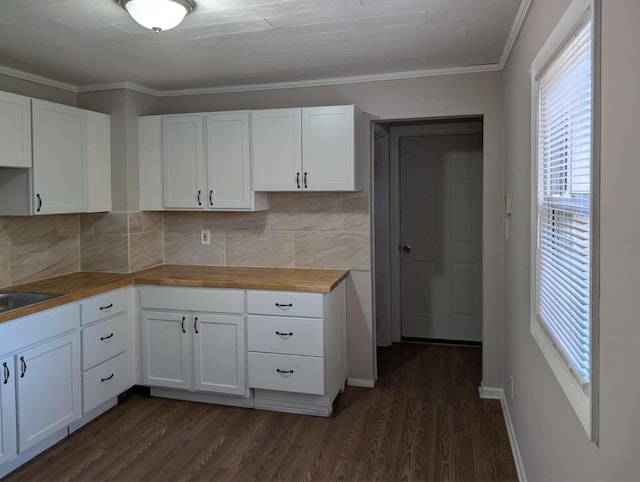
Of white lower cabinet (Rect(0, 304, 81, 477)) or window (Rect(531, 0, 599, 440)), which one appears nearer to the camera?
window (Rect(531, 0, 599, 440))

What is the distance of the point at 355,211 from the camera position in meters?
3.77

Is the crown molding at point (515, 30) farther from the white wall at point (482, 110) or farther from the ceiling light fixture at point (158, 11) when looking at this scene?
the ceiling light fixture at point (158, 11)

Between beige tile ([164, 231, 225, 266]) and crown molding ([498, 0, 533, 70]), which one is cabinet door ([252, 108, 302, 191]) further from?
crown molding ([498, 0, 533, 70])

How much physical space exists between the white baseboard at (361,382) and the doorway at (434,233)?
3.53 ft

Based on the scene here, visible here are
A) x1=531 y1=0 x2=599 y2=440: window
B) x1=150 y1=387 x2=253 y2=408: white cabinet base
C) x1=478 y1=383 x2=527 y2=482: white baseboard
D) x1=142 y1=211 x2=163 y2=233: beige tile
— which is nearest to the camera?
x1=531 y1=0 x2=599 y2=440: window

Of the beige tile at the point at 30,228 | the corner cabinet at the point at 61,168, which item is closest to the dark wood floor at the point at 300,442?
the beige tile at the point at 30,228

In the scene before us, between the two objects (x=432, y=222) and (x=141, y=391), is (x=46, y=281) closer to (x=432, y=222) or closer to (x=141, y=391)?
(x=141, y=391)

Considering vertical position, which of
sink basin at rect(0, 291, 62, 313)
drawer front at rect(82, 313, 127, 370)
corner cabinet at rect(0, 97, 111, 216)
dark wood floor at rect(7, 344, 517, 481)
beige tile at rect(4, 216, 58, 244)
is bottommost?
dark wood floor at rect(7, 344, 517, 481)

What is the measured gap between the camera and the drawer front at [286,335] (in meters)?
3.26

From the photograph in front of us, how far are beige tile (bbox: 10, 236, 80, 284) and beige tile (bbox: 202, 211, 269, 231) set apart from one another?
100 centimetres

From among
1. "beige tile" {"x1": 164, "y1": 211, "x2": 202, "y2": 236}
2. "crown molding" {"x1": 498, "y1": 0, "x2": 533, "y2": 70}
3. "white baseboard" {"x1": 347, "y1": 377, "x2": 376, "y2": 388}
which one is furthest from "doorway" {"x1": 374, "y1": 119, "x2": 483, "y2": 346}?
"beige tile" {"x1": 164, "y1": 211, "x2": 202, "y2": 236}

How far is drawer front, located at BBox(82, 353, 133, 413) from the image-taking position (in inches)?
125

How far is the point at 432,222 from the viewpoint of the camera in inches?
192

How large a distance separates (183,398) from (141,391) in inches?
15.3
